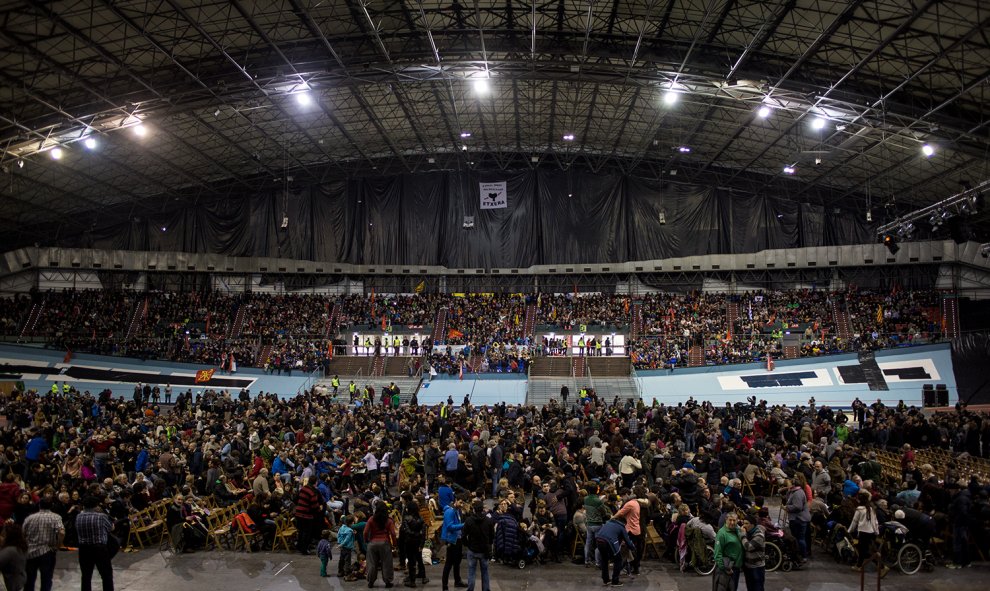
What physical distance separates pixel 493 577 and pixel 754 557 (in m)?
3.83

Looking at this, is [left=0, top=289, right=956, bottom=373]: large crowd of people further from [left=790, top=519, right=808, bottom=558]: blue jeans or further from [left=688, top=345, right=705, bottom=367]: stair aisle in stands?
[left=790, top=519, right=808, bottom=558]: blue jeans

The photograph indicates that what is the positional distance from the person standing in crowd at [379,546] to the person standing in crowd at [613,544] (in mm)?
3024

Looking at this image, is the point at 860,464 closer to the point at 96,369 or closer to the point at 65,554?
the point at 65,554

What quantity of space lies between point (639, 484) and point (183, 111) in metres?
24.5

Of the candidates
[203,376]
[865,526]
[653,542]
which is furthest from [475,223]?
[865,526]

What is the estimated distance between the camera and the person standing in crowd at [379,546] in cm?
906

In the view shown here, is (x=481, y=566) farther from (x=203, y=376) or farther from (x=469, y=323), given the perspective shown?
(x=469, y=323)

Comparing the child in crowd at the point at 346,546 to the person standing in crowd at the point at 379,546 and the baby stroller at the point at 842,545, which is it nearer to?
the person standing in crowd at the point at 379,546

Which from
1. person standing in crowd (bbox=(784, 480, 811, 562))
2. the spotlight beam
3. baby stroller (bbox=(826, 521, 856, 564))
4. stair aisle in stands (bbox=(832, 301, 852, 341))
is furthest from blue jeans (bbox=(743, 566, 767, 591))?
stair aisle in stands (bbox=(832, 301, 852, 341))

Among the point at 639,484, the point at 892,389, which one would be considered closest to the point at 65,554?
the point at 639,484

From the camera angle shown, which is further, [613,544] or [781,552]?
[781,552]

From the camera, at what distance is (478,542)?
855cm

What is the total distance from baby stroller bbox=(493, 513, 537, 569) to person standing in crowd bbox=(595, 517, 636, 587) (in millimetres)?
1281

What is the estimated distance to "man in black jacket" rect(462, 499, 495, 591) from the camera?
853 cm
